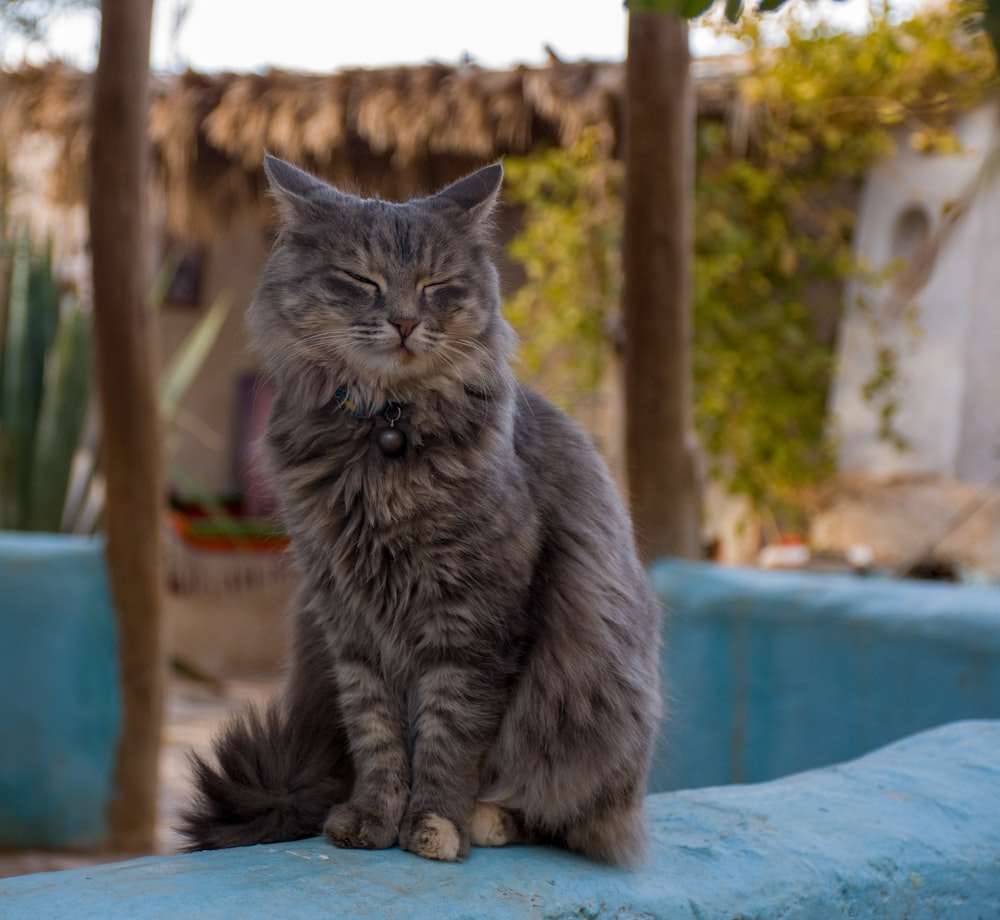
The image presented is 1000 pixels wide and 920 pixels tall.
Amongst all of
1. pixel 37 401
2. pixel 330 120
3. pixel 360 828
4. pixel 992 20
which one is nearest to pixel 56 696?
pixel 37 401

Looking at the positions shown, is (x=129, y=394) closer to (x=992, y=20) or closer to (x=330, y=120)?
(x=330, y=120)

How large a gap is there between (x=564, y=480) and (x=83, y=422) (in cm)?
447

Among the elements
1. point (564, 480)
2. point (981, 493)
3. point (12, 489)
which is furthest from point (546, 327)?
point (564, 480)

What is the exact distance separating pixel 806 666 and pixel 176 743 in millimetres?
3502

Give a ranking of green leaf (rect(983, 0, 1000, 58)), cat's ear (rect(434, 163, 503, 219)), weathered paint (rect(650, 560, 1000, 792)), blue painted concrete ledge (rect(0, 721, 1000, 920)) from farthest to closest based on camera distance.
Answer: weathered paint (rect(650, 560, 1000, 792))
cat's ear (rect(434, 163, 503, 219))
blue painted concrete ledge (rect(0, 721, 1000, 920))
green leaf (rect(983, 0, 1000, 58))

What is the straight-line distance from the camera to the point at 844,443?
691cm

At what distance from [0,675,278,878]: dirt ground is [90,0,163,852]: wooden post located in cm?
19

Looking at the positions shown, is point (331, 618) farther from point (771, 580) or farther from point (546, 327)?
point (546, 327)

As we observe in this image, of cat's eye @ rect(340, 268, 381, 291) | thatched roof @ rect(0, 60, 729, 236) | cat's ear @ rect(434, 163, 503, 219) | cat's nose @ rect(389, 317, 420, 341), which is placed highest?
thatched roof @ rect(0, 60, 729, 236)

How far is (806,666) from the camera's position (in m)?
3.86

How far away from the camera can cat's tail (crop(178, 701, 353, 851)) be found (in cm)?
189

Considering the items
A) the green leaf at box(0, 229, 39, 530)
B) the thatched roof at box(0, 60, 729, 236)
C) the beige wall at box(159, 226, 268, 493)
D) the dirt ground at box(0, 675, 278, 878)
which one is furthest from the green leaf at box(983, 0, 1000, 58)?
the beige wall at box(159, 226, 268, 493)

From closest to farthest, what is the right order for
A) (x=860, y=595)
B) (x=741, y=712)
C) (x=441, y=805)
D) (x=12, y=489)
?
(x=441, y=805) < (x=860, y=595) < (x=741, y=712) < (x=12, y=489)

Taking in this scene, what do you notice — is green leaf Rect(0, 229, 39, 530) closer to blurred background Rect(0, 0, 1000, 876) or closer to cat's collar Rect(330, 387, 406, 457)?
blurred background Rect(0, 0, 1000, 876)
